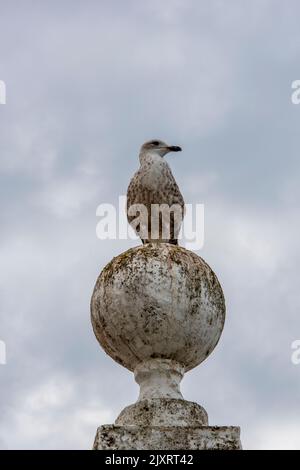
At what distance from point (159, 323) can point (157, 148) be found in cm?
215

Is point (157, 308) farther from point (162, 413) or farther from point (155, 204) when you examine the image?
point (155, 204)

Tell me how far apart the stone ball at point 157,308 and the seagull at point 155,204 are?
70 cm

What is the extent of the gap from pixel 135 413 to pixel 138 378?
43 centimetres

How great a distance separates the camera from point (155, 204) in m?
9.16

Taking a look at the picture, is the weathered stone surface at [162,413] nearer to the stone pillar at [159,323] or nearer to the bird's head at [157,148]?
the stone pillar at [159,323]

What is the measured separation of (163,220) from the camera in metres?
9.14

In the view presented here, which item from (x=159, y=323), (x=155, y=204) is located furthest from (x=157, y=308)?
(x=155, y=204)

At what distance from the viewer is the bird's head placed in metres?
9.49

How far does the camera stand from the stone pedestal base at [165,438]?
7.53 m

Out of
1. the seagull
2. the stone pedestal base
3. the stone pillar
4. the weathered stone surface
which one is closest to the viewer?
the stone pedestal base

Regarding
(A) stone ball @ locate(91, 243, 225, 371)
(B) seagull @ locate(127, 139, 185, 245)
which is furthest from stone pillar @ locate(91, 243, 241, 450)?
(B) seagull @ locate(127, 139, 185, 245)

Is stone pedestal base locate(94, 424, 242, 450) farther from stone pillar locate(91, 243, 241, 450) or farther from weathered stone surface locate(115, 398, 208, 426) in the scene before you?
weathered stone surface locate(115, 398, 208, 426)

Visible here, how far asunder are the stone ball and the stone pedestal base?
0.78m
